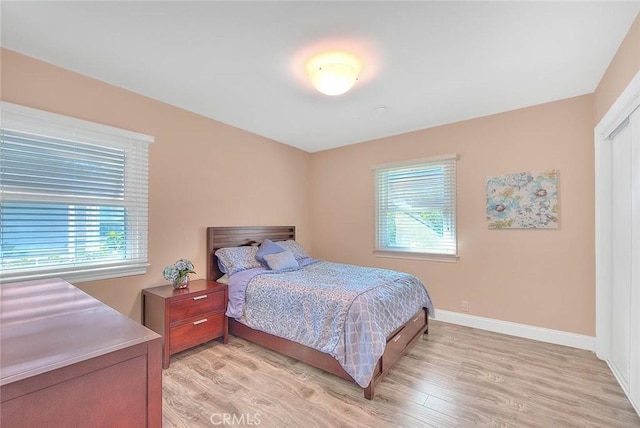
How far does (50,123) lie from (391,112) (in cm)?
312

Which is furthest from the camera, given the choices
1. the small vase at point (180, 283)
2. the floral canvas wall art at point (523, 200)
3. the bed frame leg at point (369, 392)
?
the floral canvas wall art at point (523, 200)

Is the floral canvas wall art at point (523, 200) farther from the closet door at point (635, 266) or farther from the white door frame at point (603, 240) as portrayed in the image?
the closet door at point (635, 266)

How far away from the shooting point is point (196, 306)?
263 cm

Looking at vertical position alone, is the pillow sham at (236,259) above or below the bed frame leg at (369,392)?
above

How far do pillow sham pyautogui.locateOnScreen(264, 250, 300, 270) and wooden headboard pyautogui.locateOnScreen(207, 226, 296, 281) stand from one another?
1.76 feet

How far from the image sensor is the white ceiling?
1662 millimetres

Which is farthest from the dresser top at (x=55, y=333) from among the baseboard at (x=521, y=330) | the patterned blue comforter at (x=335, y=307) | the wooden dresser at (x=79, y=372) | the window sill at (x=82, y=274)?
the baseboard at (x=521, y=330)

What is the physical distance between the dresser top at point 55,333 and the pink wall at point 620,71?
302 cm

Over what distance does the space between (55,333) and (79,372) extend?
12.2 inches

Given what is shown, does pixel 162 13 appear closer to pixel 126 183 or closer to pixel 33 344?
pixel 126 183

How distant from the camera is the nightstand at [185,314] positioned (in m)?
2.43

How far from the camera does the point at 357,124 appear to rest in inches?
140

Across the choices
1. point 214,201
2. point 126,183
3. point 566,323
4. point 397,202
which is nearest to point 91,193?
point 126,183

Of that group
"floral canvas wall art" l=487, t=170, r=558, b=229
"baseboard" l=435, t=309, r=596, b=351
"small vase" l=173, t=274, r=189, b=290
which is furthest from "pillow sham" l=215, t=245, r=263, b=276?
"floral canvas wall art" l=487, t=170, r=558, b=229
